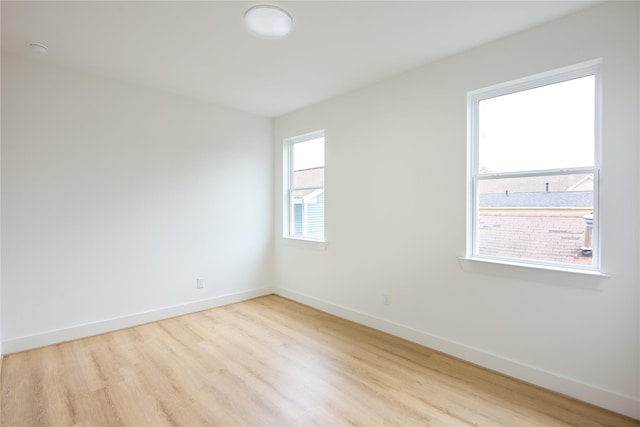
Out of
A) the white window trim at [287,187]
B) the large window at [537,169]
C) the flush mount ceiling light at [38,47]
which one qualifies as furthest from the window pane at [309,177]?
the flush mount ceiling light at [38,47]

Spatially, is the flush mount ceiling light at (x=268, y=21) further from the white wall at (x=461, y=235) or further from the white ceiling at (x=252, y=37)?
the white wall at (x=461, y=235)

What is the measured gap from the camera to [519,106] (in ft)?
8.09

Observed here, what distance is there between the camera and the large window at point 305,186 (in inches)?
163

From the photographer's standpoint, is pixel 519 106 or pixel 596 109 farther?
pixel 519 106

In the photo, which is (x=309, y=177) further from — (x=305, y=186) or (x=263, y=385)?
(x=263, y=385)

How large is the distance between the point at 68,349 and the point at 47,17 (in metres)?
2.76

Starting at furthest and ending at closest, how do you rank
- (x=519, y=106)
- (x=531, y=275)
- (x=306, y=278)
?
(x=306, y=278) → (x=519, y=106) → (x=531, y=275)

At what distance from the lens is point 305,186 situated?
14.3ft

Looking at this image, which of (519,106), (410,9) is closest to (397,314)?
(519,106)

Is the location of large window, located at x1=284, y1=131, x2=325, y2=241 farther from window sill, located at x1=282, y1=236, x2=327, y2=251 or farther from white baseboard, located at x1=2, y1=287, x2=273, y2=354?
white baseboard, located at x1=2, y1=287, x2=273, y2=354

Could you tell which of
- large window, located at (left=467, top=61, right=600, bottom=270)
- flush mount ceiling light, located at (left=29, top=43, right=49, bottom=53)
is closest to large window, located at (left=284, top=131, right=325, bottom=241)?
large window, located at (left=467, top=61, right=600, bottom=270)

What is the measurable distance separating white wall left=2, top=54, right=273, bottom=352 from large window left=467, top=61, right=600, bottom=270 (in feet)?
9.87

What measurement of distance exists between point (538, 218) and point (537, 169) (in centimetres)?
37

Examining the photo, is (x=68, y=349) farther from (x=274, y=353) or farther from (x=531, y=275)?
(x=531, y=275)
